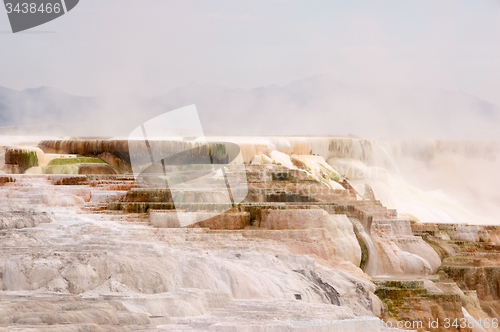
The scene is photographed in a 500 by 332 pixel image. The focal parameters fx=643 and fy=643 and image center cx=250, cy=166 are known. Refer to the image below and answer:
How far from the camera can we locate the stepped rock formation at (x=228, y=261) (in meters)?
5.75

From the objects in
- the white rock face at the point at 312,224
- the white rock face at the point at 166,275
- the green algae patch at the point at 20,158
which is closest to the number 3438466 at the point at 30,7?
the green algae patch at the point at 20,158

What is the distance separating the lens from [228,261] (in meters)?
7.77

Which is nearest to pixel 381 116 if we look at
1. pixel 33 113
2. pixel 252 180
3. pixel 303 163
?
pixel 303 163

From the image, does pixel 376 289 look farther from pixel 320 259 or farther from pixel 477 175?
pixel 477 175

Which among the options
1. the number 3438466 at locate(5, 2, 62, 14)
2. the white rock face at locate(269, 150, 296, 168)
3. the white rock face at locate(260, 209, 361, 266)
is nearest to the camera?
the white rock face at locate(260, 209, 361, 266)

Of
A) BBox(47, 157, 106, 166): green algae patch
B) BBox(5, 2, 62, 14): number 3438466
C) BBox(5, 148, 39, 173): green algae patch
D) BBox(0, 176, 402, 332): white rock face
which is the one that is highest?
BBox(5, 2, 62, 14): number 3438466

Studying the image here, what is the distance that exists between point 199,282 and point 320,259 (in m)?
2.80

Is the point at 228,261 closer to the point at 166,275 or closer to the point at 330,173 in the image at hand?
the point at 166,275

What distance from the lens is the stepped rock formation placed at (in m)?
5.75

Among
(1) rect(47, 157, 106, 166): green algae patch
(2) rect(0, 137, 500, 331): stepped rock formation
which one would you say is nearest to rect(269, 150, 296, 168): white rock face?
(1) rect(47, 157, 106, 166): green algae patch

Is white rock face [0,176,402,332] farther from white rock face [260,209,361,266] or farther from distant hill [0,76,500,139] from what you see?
distant hill [0,76,500,139]

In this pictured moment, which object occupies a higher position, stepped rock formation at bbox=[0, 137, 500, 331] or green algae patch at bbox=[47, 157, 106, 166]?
green algae patch at bbox=[47, 157, 106, 166]

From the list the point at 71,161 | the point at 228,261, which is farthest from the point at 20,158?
the point at 228,261

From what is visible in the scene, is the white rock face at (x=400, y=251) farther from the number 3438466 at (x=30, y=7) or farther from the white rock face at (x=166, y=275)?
the number 3438466 at (x=30, y=7)
